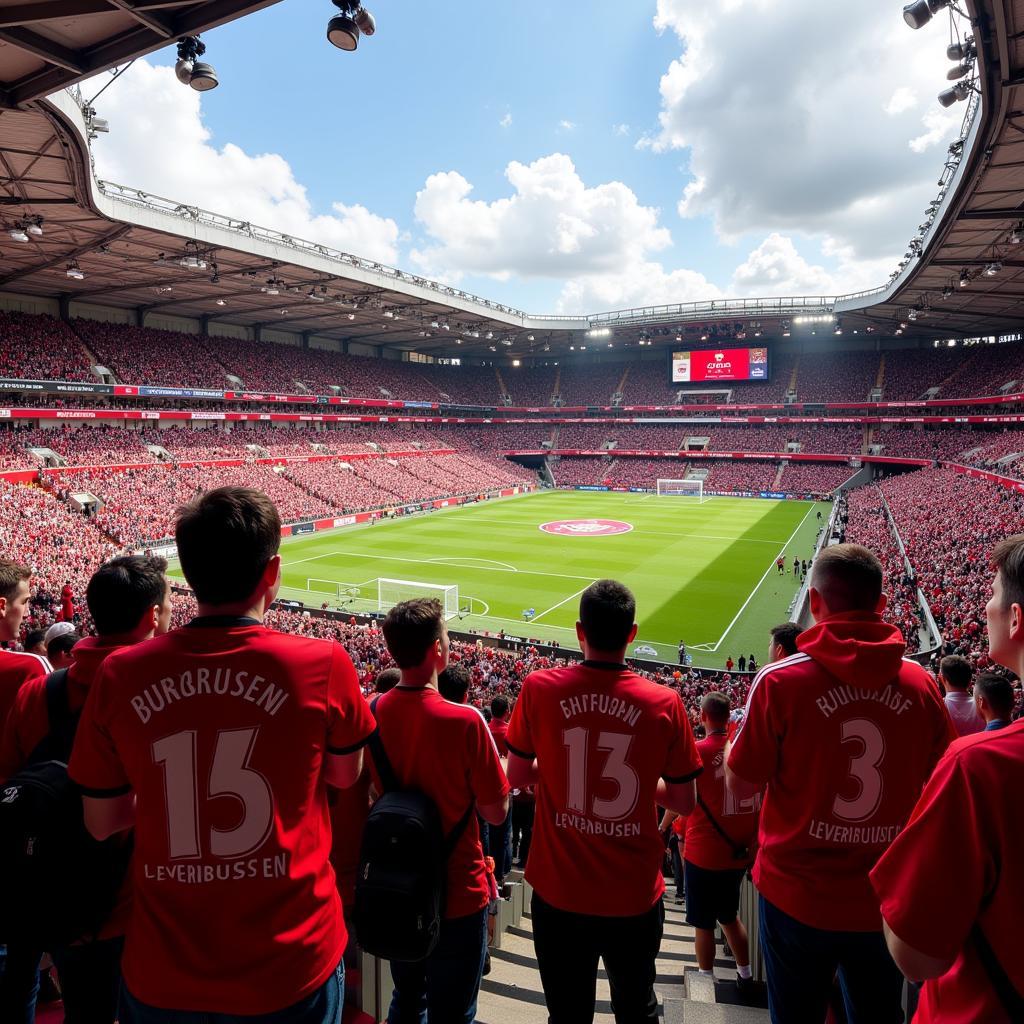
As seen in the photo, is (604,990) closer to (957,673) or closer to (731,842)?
(731,842)

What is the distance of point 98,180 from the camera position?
25.1 meters

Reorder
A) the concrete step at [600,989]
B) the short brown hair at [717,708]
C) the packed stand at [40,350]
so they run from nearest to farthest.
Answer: the concrete step at [600,989], the short brown hair at [717,708], the packed stand at [40,350]

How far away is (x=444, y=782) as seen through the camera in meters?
2.84

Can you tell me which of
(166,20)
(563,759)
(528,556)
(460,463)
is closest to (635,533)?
(528,556)

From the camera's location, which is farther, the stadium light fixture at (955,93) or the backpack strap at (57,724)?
the stadium light fixture at (955,93)

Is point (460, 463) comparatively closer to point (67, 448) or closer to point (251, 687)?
point (67, 448)

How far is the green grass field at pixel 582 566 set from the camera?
2447 cm

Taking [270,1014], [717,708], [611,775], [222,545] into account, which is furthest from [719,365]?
[270,1014]

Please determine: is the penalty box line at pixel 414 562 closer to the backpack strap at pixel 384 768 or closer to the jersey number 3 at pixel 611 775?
the jersey number 3 at pixel 611 775

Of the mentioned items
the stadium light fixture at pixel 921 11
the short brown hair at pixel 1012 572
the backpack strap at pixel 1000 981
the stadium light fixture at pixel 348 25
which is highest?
the stadium light fixture at pixel 921 11

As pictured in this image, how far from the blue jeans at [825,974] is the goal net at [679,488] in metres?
59.8

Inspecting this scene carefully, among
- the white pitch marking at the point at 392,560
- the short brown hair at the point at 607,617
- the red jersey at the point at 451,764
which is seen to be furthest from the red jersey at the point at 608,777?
the white pitch marking at the point at 392,560

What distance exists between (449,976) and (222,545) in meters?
2.36

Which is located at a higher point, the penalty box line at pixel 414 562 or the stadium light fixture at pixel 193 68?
the stadium light fixture at pixel 193 68
